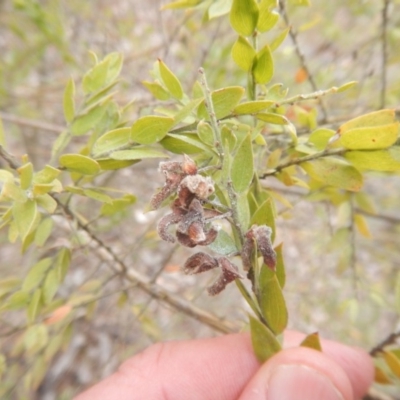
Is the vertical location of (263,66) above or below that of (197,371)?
above

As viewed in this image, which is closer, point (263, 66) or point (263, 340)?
point (263, 66)

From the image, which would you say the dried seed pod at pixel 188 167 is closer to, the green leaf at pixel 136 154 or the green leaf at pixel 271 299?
the green leaf at pixel 136 154

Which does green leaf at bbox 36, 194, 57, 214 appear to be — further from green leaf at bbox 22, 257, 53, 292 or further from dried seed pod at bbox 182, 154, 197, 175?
green leaf at bbox 22, 257, 53, 292

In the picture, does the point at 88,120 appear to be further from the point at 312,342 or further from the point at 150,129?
the point at 312,342

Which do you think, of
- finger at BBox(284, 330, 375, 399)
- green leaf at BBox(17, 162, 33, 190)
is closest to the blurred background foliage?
finger at BBox(284, 330, 375, 399)

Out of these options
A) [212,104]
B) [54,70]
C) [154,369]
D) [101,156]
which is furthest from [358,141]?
[54,70]

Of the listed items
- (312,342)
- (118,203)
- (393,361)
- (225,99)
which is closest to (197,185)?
(225,99)
